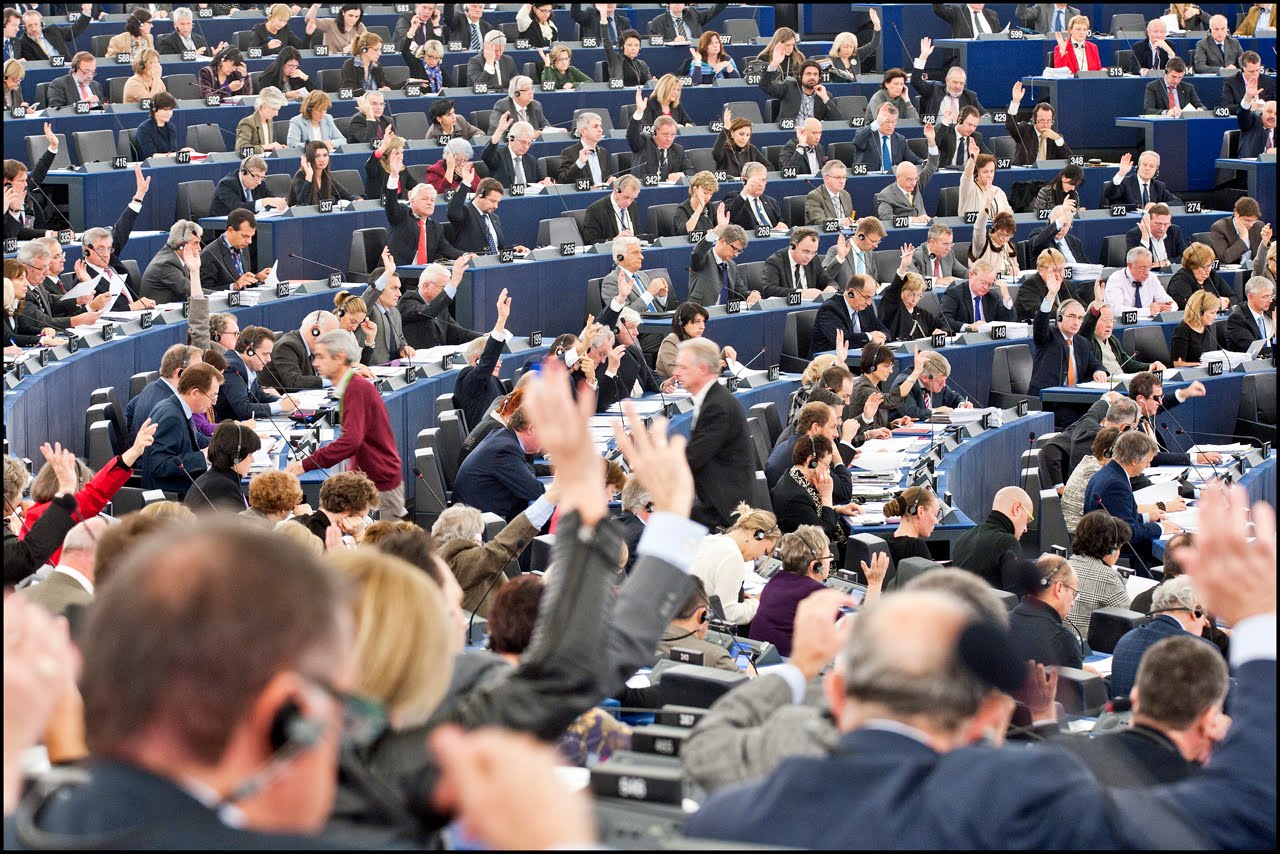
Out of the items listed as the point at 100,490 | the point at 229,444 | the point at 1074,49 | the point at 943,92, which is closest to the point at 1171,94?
the point at 1074,49

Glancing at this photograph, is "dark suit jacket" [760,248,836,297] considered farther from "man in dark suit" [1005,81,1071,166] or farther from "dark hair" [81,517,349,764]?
"dark hair" [81,517,349,764]

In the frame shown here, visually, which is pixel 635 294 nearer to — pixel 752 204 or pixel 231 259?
pixel 752 204

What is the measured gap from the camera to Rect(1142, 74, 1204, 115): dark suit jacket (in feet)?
44.7

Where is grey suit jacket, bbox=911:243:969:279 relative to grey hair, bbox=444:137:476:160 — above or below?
below

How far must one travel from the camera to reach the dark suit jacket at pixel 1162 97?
13.6 metres

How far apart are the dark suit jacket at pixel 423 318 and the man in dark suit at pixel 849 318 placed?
1983 mm

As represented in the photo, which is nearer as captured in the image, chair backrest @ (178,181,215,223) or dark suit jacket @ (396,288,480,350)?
dark suit jacket @ (396,288,480,350)

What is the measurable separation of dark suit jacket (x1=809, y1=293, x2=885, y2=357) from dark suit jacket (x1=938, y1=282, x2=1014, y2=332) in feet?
2.48

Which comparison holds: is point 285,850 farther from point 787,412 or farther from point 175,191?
point 175,191

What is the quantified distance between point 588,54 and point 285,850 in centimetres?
1312

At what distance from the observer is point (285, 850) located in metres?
1.25

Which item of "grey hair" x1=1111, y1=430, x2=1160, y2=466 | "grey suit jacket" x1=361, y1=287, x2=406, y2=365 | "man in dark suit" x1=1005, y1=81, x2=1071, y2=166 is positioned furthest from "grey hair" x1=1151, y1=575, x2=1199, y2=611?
"man in dark suit" x1=1005, y1=81, x2=1071, y2=166

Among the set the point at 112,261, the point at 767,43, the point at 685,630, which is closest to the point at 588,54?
the point at 767,43

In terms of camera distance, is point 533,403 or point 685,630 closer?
point 533,403
